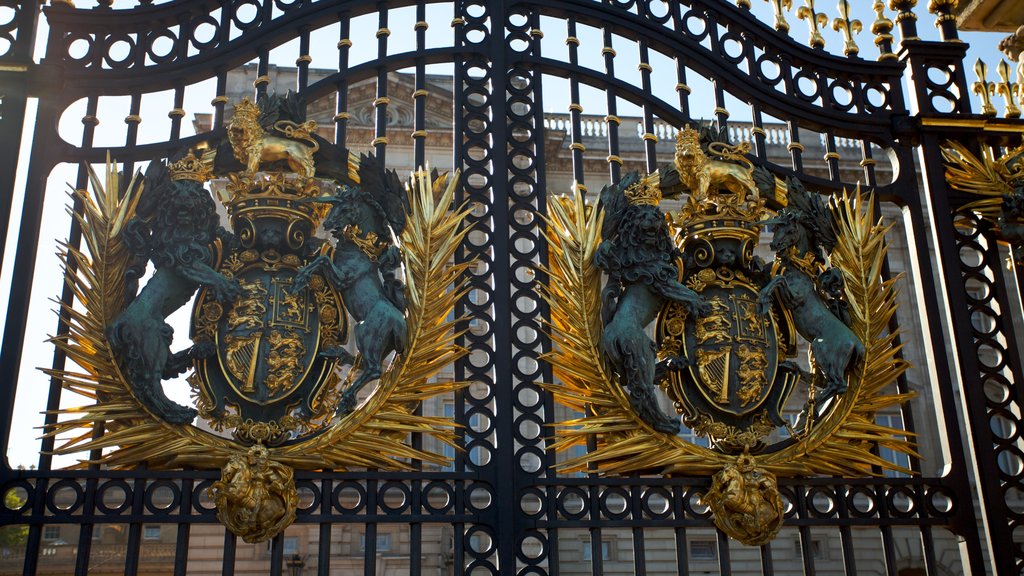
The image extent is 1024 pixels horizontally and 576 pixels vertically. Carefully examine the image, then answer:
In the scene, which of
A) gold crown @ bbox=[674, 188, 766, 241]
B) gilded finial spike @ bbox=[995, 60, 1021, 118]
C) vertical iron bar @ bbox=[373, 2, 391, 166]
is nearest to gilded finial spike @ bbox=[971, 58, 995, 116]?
gilded finial spike @ bbox=[995, 60, 1021, 118]

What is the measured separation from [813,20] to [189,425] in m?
5.51

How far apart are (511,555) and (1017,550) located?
3.36 m

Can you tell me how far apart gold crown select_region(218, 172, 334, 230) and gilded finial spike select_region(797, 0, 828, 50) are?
4000 mm

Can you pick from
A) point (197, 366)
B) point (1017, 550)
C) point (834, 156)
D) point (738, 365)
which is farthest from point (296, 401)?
point (1017, 550)

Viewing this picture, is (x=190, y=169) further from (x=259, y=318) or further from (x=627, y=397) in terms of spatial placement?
(x=627, y=397)

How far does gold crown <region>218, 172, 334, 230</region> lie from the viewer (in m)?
6.96

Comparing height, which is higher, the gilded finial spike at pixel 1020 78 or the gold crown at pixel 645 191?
the gilded finial spike at pixel 1020 78

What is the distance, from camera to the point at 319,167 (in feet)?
24.0

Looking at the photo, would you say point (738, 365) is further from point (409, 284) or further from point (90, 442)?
point (90, 442)

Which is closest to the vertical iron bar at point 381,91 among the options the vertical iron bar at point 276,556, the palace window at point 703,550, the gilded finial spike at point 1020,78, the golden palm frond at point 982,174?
the vertical iron bar at point 276,556

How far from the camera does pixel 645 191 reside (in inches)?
291

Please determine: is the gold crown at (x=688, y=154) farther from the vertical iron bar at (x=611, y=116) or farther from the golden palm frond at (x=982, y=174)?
the golden palm frond at (x=982, y=174)

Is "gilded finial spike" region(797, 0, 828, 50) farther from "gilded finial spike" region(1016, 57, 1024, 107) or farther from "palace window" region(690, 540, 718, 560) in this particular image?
"palace window" region(690, 540, 718, 560)

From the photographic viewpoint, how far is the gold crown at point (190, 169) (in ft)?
23.1
